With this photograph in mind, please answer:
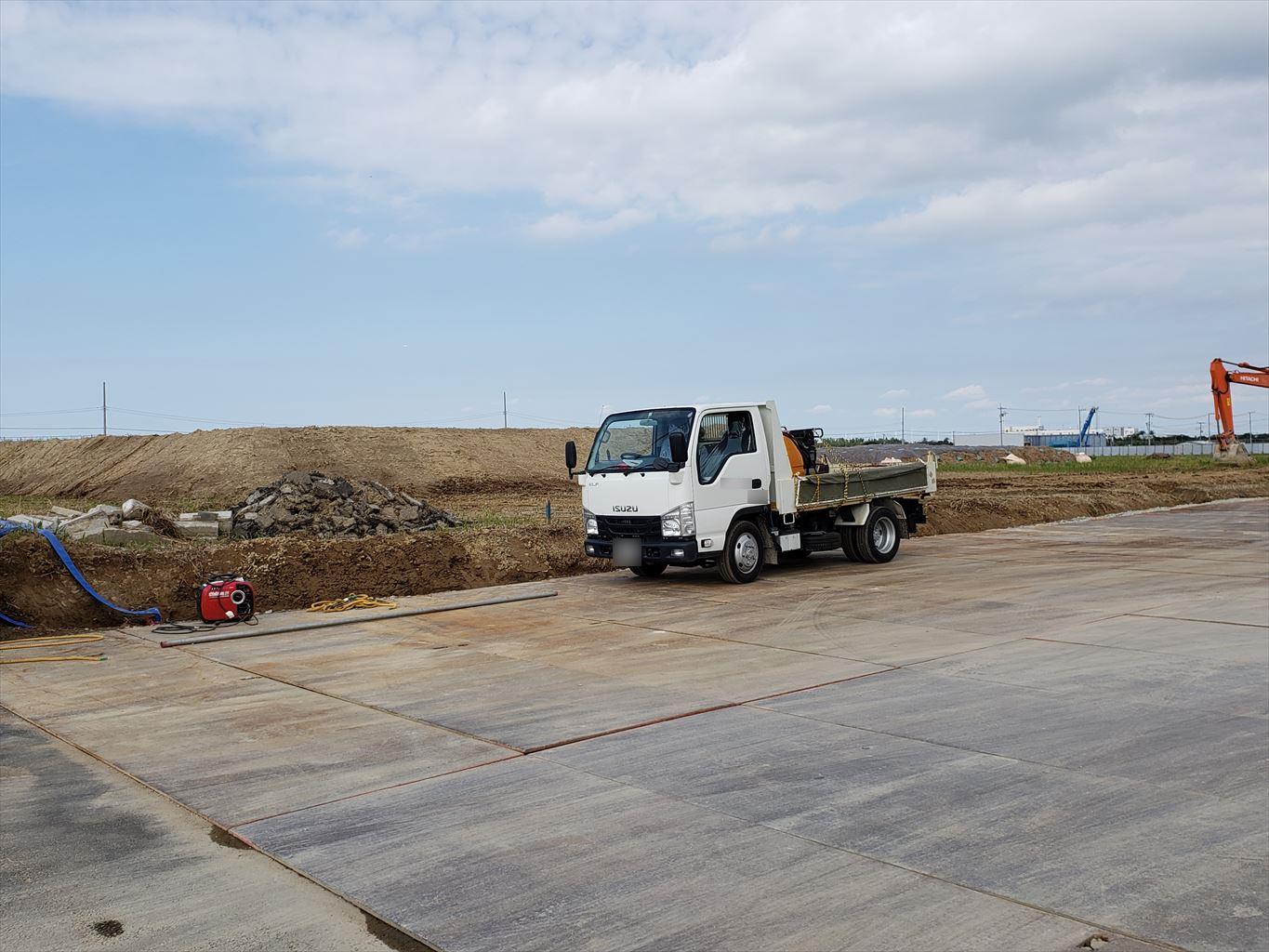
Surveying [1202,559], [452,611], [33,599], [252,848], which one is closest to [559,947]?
[252,848]

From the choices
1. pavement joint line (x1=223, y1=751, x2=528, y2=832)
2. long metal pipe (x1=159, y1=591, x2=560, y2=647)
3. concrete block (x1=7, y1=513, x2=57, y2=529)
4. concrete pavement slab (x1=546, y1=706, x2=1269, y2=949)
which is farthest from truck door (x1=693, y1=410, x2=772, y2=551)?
concrete block (x1=7, y1=513, x2=57, y2=529)

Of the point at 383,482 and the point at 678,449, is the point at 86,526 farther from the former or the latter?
the point at 383,482

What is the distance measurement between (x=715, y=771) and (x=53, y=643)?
8.80 metres

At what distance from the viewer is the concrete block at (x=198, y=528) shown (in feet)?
67.9

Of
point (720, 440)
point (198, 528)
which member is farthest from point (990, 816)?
point (198, 528)

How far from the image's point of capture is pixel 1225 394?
2055 inches

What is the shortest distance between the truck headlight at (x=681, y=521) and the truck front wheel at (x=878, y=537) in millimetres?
4052

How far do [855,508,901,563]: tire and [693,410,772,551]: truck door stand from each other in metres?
2.73

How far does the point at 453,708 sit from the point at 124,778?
2.43 m

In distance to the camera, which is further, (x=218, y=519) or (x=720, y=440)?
(x=218, y=519)

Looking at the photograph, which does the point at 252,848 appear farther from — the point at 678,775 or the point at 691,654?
the point at 691,654

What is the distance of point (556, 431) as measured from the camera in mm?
57531

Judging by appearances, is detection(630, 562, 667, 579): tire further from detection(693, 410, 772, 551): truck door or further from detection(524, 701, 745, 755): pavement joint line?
detection(524, 701, 745, 755): pavement joint line

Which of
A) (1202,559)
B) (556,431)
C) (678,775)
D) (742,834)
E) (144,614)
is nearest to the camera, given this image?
(742,834)
